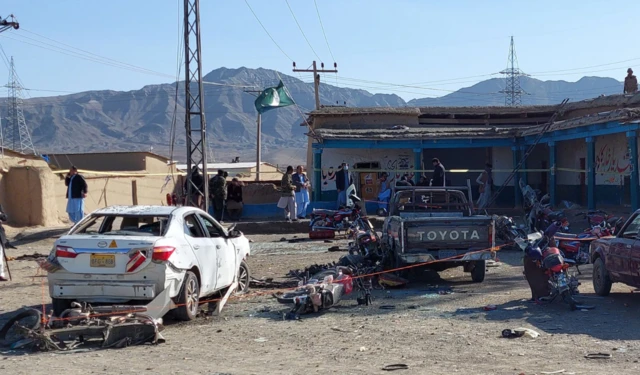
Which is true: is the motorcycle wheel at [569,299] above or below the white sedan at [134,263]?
below

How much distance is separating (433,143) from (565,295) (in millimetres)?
21712

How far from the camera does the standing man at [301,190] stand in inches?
1033

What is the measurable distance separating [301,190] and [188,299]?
1629 cm

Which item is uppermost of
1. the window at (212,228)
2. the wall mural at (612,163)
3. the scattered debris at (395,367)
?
the wall mural at (612,163)

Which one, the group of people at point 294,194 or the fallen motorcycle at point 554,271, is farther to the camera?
the group of people at point 294,194

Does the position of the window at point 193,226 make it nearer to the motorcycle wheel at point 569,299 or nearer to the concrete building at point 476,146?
the motorcycle wheel at point 569,299

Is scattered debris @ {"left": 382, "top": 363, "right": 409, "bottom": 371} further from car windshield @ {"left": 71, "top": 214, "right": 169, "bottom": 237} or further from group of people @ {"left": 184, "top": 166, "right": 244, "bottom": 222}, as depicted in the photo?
group of people @ {"left": 184, "top": 166, "right": 244, "bottom": 222}

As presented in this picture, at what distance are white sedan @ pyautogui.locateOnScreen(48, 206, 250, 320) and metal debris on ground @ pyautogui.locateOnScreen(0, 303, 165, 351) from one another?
39 cm

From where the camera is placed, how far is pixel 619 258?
11680 mm

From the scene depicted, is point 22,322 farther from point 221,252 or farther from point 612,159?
point 612,159

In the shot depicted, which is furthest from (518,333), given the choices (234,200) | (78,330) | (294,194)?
(234,200)

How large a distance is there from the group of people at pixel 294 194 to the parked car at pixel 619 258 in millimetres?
13905

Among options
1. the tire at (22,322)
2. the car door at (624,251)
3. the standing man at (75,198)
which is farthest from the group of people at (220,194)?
the tire at (22,322)

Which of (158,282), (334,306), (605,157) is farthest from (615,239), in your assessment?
(605,157)
